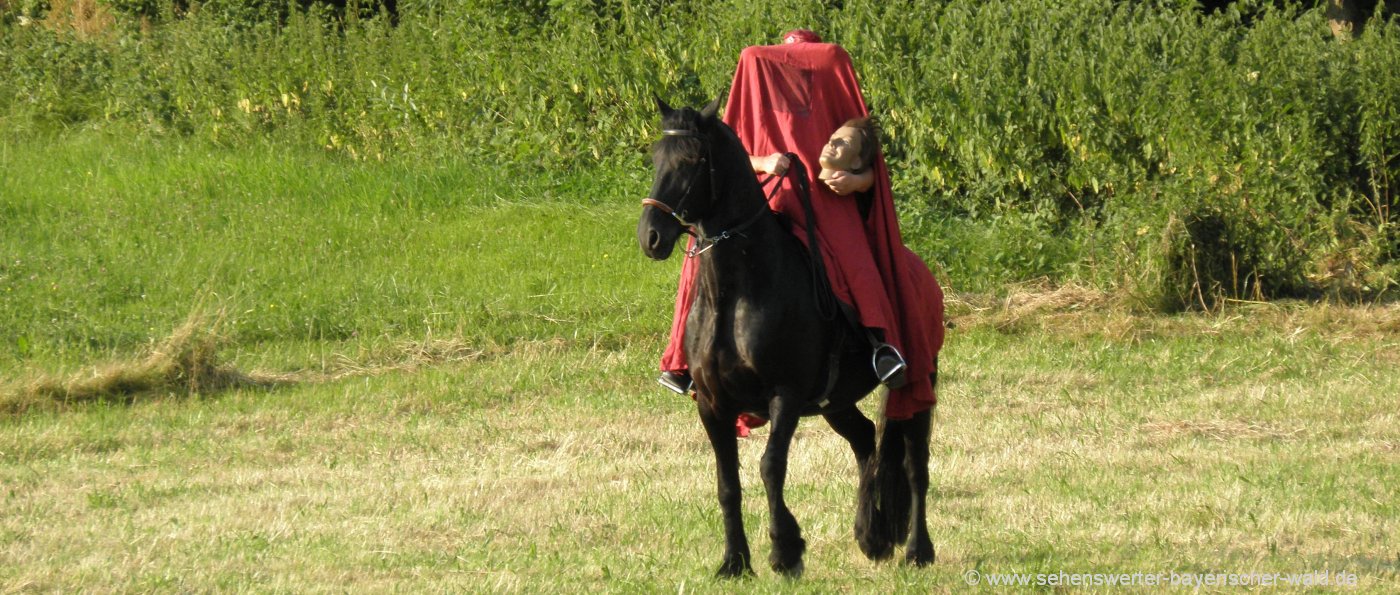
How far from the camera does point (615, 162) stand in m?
16.0

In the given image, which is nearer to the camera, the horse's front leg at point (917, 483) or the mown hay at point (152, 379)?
the horse's front leg at point (917, 483)

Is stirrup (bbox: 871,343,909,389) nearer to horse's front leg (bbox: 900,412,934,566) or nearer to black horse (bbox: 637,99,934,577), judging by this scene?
black horse (bbox: 637,99,934,577)

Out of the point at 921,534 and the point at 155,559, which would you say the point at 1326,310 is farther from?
the point at 155,559

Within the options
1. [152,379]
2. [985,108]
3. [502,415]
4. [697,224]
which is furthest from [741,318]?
[985,108]

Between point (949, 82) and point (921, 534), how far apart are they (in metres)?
8.25

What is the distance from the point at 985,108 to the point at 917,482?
25.6 feet

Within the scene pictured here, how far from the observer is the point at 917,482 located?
21.9 feet

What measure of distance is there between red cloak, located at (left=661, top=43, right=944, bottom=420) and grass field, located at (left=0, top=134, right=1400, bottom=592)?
0.90 m

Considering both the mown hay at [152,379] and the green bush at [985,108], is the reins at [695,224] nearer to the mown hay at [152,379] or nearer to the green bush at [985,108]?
the mown hay at [152,379]

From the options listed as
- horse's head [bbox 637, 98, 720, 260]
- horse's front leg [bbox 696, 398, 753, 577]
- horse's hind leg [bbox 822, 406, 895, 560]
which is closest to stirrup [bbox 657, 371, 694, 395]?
horse's front leg [bbox 696, 398, 753, 577]

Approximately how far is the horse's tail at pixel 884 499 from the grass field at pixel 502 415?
0.42ft

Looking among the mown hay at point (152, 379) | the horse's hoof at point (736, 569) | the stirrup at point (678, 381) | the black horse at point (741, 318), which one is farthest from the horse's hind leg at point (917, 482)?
the mown hay at point (152, 379)

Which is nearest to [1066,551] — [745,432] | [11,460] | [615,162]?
[745,432]

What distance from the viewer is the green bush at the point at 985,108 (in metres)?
13.1
